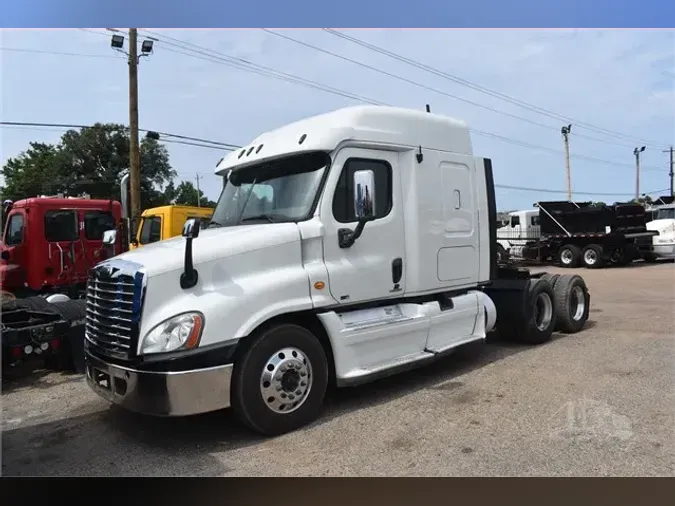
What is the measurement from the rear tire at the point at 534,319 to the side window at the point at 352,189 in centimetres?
309

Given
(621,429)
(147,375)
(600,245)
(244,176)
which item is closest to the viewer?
(147,375)

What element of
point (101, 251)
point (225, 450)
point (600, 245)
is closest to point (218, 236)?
point (225, 450)

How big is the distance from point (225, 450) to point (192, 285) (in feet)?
4.33

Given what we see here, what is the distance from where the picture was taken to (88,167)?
1667 centimetres

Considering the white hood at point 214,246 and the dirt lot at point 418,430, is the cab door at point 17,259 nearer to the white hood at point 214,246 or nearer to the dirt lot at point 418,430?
the dirt lot at point 418,430

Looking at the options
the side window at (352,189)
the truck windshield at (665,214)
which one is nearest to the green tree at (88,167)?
the side window at (352,189)

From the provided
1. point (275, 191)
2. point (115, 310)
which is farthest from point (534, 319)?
point (115, 310)

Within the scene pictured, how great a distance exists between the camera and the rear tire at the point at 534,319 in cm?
738

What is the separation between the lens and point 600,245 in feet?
70.2

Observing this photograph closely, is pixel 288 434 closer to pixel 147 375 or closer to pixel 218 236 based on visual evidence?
pixel 147 375

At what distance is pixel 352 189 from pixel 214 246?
1.42 m

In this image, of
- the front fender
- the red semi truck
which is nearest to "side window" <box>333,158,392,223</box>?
the front fender

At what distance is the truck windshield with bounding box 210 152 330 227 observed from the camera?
16.2 feet

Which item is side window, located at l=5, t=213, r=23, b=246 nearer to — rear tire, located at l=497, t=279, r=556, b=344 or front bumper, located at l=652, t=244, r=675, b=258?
rear tire, located at l=497, t=279, r=556, b=344
